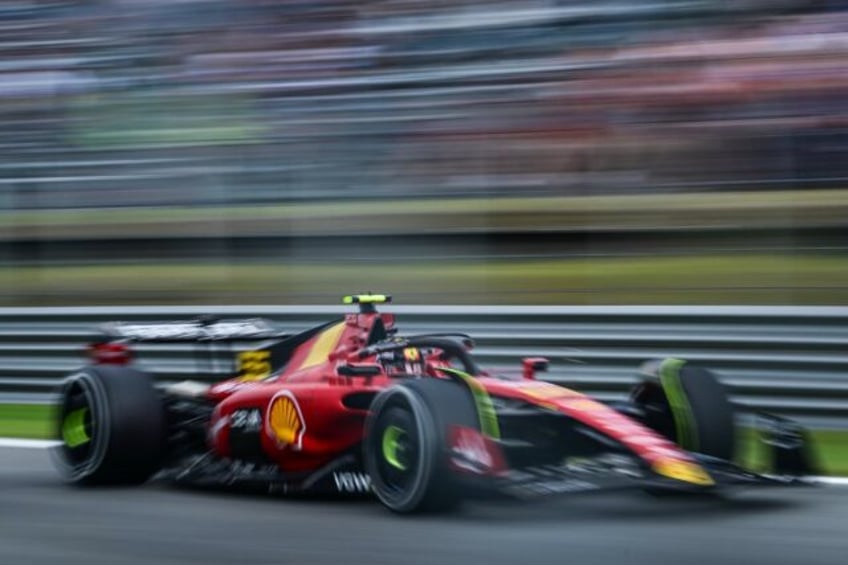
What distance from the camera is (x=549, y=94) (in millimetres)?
12852

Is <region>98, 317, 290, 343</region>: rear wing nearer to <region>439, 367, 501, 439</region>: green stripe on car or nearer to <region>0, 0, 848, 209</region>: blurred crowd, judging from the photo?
<region>439, 367, 501, 439</region>: green stripe on car

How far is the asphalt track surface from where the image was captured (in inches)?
194

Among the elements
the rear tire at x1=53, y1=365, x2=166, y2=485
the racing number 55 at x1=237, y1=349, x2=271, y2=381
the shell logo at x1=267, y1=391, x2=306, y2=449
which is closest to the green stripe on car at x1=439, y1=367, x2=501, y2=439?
the shell logo at x1=267, y1=391, x2=306, y2=449

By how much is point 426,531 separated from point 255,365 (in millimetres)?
1991

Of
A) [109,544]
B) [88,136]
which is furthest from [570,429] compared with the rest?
[88,136]

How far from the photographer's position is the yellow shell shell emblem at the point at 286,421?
6.35m

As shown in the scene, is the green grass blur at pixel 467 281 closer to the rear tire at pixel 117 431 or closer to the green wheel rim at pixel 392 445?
the rear tire at pixel 117 431

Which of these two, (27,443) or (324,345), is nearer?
(324,345)

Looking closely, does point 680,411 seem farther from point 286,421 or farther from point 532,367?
point 286,421

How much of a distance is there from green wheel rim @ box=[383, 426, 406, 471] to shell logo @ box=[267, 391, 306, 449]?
0.66 metres

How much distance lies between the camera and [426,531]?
5348mm

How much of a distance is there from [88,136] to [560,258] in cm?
571

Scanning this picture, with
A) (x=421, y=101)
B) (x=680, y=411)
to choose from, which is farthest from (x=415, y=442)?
(x=421, y=101)

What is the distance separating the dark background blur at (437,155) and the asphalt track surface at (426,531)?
3.89 meters
